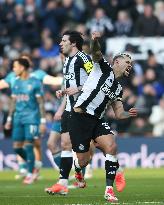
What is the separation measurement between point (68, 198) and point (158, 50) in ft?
45.9

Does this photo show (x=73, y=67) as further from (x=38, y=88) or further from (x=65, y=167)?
(x=38, y=88)

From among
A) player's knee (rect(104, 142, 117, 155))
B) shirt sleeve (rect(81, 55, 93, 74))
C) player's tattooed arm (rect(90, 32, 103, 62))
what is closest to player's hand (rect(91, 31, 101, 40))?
player's tattooed arm (rect(90, 32, 103, 62))

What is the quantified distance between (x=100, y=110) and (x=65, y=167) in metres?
1.54

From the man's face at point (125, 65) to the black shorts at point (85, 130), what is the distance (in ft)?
2.47

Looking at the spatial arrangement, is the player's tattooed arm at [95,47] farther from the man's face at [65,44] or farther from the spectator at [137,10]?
the spectator at [137,10]

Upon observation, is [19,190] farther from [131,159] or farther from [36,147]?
[131,159]

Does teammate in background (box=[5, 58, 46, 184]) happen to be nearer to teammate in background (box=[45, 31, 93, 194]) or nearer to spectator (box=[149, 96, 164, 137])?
teammate in background (box=[45, 31, 93, 194])

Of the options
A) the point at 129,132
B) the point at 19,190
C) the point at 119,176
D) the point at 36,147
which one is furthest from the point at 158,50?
the point at 119,176

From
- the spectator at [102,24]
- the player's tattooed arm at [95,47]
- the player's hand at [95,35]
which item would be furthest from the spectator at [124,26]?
the player's hand at [95,35]

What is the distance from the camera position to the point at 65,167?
1378 centimetres

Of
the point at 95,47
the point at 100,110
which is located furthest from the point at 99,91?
the point at 95,47

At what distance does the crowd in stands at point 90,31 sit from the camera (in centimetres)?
2458

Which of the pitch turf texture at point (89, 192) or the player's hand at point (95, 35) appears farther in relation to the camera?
the pitch turf texture at point (89, 192)

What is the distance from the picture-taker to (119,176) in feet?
42.1
